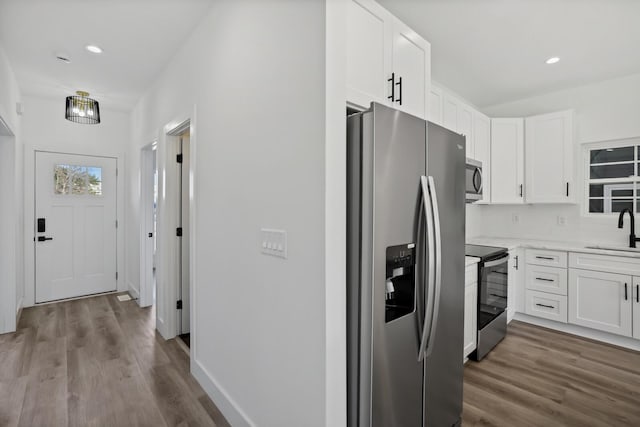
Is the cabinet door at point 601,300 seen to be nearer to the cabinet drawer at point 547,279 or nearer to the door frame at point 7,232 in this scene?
the cabinet drawer at point 547,279

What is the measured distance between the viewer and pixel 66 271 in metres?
4.09

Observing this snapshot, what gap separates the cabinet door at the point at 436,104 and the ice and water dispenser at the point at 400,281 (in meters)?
1.88

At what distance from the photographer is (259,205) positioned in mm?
1617

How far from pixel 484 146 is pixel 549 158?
73 cm

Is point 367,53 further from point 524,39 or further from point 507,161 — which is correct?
point 507,161

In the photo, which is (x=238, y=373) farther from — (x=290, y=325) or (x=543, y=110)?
(x=543, y=110)

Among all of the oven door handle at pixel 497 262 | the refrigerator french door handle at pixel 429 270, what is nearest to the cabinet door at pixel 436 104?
the oven door handle at pixel 497 262

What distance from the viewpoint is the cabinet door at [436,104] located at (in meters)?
2.83

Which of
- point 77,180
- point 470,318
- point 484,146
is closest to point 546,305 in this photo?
point 470,318

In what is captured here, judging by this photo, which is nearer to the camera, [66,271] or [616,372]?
[616,372]

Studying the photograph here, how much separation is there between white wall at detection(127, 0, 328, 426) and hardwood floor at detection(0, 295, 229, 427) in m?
0.24

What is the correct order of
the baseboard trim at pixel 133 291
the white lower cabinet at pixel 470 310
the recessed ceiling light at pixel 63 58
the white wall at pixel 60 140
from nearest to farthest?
the white lower cabinet at pixel 470 310 → the recessed ceiling light at pixel 63 58 → the white wall at pixel 60 140 → the baseboard trim at pixel 133 291

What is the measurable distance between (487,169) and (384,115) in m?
2.99

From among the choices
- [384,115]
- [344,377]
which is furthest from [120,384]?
[384,115]
